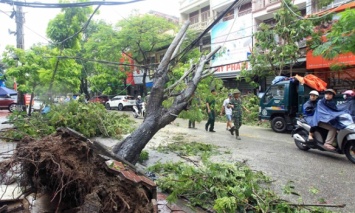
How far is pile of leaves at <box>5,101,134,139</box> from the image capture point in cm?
920

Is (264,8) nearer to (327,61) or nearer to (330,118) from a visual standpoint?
(327,61)

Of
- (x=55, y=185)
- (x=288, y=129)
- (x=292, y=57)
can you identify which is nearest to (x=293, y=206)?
(x=55, y=185)

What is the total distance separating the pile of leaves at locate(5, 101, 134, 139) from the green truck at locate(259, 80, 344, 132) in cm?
615

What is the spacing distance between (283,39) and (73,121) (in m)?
10.4

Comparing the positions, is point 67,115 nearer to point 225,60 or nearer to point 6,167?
point 6,167

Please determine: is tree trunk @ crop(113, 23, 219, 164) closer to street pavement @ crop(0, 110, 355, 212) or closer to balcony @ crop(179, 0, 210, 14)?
street pavement @ crop(0, 110, 355, 212)

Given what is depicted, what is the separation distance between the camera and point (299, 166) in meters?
6.00

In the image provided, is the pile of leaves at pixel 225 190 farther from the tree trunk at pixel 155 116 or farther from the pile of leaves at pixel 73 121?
the pile of leaves at pixel 73 121

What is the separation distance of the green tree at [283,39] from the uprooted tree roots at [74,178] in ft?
36.3

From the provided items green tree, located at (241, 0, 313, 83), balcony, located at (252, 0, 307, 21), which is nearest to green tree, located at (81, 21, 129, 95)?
balcony, located at (252, 0, 307, 21)

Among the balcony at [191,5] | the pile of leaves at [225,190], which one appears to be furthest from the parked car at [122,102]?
the pile of leaves at [225,190]

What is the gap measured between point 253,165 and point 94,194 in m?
4.37

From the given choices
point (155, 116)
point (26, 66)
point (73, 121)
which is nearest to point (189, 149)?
point (155, 116)

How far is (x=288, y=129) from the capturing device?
35.7 feet
